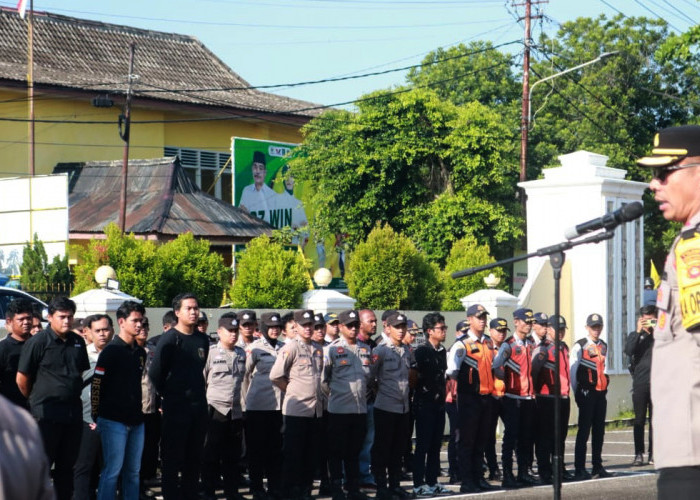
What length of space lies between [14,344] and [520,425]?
6806 millimetres

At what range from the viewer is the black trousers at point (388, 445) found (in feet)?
42.0

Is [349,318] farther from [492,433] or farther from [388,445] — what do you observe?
[492,433]

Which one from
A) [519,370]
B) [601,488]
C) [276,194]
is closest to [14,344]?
[519,370]

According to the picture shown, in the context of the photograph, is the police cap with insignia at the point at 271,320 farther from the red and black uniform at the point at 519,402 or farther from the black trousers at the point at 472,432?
the red and black uniform at the point at 519,402

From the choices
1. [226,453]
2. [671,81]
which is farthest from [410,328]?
[671,81]

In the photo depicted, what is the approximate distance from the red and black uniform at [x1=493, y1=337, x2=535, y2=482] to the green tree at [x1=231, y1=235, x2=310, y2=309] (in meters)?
8.94

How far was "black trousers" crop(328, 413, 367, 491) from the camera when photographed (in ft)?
40.7

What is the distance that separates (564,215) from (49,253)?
12.4m

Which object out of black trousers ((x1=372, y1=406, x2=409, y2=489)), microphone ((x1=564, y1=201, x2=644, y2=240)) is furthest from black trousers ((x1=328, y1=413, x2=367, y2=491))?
microphone ((x1=564, y1=201, x2=644, y2=240))

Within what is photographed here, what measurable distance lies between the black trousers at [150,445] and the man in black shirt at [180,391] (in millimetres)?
2139

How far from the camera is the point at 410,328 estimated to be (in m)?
14.2

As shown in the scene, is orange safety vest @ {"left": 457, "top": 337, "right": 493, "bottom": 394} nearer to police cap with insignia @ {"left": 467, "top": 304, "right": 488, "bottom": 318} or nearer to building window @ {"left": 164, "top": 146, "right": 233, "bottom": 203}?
police cap with insignia @ {"left": 467, "top": 304, "right": 488, "bottom": 318}

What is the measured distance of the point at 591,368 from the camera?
606 inches

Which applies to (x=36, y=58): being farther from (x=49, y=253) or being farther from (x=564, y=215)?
(x=564, y=215)
